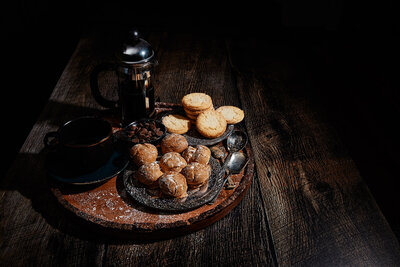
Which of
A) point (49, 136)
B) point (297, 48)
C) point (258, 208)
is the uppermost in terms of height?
point (49, 136)

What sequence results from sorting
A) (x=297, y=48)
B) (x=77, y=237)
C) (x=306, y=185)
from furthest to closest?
(x=297, y=48)
(x=306, y=185)
(x=77, y=237)

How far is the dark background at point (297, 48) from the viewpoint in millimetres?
2523

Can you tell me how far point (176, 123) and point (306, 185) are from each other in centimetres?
56

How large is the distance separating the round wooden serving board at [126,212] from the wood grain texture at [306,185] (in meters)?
0.20

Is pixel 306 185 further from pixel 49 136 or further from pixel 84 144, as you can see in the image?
pixel 49 136

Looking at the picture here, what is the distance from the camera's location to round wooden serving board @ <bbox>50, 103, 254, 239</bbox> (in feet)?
3.20

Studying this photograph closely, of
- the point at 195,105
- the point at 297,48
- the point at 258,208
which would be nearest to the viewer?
the point at 258,208

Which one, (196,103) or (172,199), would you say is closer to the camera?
(172,199)

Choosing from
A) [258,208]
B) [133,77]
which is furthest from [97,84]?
[258,208]

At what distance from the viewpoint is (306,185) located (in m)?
1.26

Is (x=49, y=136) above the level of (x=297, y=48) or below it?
above

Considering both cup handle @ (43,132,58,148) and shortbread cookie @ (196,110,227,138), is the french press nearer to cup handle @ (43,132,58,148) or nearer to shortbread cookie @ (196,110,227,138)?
shortbread cookie @ (196,110,227,138)

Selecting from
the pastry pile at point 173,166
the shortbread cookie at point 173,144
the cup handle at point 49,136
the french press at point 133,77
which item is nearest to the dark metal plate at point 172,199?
the pastry pile at point 173,166

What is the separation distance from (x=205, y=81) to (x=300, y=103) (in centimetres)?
53
